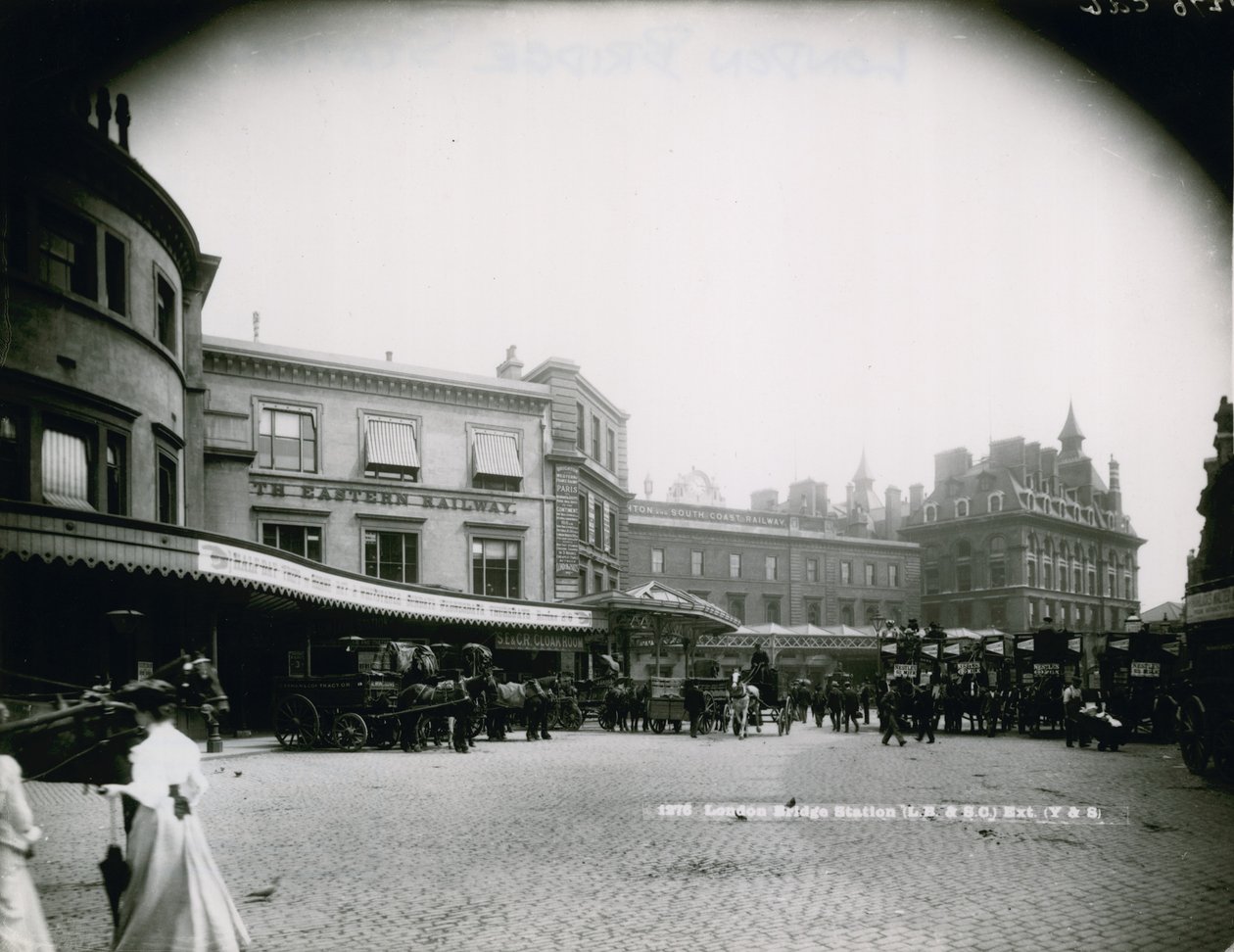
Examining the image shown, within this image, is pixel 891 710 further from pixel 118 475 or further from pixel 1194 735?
pixel 118 475

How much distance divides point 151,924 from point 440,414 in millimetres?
9779

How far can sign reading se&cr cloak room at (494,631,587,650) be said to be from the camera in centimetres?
2212

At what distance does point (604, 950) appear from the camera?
5574 millimetres

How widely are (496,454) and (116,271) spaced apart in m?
10.4

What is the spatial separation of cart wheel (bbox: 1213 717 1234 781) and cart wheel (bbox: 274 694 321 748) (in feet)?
37.9

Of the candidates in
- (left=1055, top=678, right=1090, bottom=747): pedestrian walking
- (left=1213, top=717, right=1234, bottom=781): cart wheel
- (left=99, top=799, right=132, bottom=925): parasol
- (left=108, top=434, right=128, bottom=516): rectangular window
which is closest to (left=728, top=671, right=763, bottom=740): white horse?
(left=1055, top=678, right=1090, bottom=747): pedestrian walking

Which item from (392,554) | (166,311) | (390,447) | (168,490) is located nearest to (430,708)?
(392,554)

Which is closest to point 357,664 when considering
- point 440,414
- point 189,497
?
point 440,414

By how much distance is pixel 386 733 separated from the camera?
1608 cm

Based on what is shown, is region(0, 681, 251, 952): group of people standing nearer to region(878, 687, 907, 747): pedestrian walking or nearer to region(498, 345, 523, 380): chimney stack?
region(498, 345, 523, 380): chimney stack

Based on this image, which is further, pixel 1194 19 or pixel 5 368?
pixel 1194 19

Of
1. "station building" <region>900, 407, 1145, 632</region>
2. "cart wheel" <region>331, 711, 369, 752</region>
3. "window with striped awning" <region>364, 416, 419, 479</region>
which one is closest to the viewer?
"station building" <region>900, 407, 1145, 632</region>

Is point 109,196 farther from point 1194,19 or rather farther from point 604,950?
point 1194,19

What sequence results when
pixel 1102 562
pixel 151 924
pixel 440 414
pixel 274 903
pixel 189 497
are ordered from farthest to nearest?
pixel 440 414
pixel 1102 562
pixel 189 497
pixel 274 903
pixel 151 924
